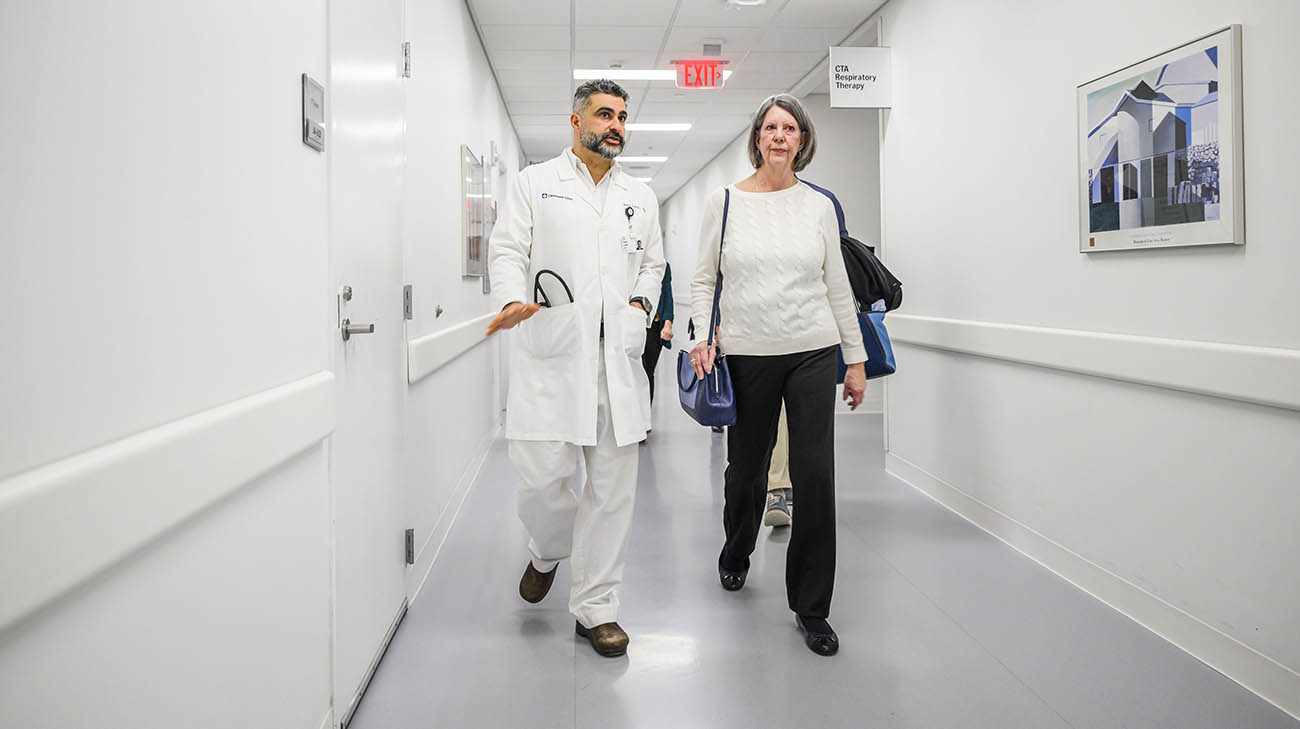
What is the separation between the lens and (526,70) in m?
6.72

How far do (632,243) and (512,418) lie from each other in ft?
2.14

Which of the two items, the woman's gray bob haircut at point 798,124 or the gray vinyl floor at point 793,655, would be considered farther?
the woman's gray bob haircut at point 798,124

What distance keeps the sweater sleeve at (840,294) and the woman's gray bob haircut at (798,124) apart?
0.72 ft

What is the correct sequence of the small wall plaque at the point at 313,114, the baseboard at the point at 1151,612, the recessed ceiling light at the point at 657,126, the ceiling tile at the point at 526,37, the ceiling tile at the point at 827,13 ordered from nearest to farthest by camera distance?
the small wall plaque at the point at 313,114
the baseboard at the point at 1151,612
the ceiling tile at the point at 827,13
the ceiling tile at the point at 526,37
the recessed ceiling light at the point at 657,126

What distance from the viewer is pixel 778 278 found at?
263 cm

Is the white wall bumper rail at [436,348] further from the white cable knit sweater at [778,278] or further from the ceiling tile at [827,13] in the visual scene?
the ceiling tile at [827,13]

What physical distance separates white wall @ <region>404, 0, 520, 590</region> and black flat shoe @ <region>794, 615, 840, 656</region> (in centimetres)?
139

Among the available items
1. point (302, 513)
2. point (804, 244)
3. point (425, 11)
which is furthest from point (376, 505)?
point (425, 11)

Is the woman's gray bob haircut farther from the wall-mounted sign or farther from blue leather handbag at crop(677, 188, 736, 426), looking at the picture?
the wall-mounted sign

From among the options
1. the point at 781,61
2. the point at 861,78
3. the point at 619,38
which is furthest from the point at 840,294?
the point at 781,61

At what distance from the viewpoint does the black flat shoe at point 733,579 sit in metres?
3.03

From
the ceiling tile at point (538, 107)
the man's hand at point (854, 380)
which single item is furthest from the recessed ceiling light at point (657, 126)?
the man's hand at point (854, 380)

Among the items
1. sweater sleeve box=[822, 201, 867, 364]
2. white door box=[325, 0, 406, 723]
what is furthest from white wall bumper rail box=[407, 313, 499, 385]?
sweater sleeve box=[822, 201, 867, 364]

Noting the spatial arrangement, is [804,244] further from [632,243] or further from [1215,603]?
[1215,603]
